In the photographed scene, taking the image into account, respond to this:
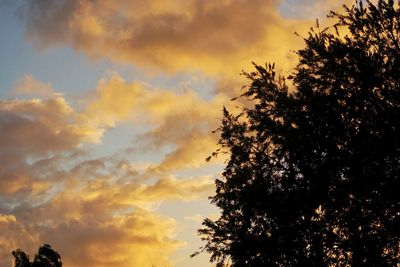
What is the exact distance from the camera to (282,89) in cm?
2020

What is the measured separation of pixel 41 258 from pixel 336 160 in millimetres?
41512

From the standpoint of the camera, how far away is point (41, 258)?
5025 cm

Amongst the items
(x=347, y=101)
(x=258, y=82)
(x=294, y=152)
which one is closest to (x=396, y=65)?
(x=347, y=101)

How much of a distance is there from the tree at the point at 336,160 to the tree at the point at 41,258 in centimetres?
3628

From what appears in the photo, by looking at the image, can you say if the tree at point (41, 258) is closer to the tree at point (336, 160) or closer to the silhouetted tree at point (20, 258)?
the silhouetted tree at point (20, 258)

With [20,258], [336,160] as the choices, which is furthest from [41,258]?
[336,160]

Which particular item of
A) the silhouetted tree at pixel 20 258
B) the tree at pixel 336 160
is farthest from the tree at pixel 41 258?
the tree at pixel 336 160


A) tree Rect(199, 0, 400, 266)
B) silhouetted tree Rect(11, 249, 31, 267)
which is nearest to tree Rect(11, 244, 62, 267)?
silhouetted tree Rect(11, 249, 31, 267)

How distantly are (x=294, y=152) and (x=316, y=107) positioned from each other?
1884 millimetres

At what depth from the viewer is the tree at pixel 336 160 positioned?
16078mm

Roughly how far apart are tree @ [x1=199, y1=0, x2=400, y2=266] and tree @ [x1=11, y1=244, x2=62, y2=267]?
3628cm

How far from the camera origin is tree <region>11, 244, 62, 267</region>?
4966cm

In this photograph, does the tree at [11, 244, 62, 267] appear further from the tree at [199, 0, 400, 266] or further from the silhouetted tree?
the tree at [199, 0, 400, 266]

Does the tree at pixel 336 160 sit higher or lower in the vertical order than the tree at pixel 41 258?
lower
